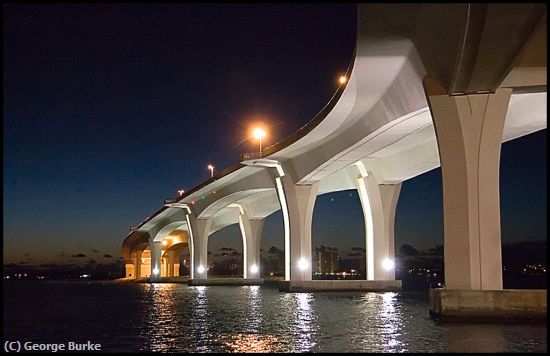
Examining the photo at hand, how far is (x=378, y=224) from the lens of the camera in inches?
2328

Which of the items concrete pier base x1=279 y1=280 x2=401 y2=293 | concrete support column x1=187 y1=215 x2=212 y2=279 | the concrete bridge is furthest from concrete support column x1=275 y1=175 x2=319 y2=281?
concrete support column x1=187 y1=215 x2=212 y2=279

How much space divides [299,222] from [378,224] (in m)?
6.40

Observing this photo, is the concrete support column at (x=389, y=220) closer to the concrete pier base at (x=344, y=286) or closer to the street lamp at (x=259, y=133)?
the concrete pier base at (x=344, y=286)

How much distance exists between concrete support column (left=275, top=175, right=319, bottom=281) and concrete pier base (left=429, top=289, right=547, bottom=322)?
32.0 metres

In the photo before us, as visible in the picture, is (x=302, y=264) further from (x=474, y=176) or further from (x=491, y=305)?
(x=491, y=305)

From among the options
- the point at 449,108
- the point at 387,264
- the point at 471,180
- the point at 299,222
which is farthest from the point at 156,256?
the point at 449,108

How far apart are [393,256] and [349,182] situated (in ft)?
29.0

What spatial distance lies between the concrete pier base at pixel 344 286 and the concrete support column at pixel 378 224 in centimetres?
102

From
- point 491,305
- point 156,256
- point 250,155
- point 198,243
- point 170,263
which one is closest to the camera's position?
point 491,305

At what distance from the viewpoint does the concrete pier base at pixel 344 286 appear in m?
58.4

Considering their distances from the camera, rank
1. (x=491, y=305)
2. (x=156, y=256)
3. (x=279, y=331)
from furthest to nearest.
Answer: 1. (x=156, y=256)
2. (x=491, y=305)
3. (x=279, y=331)

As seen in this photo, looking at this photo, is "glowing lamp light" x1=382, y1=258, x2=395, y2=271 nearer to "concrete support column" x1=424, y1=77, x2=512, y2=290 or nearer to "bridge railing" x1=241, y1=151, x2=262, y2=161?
"bridge railing" x1=241, y1=151, x2=262, y2=161

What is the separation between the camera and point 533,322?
2633cm

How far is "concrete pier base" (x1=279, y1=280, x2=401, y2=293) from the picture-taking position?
58.4 metres
